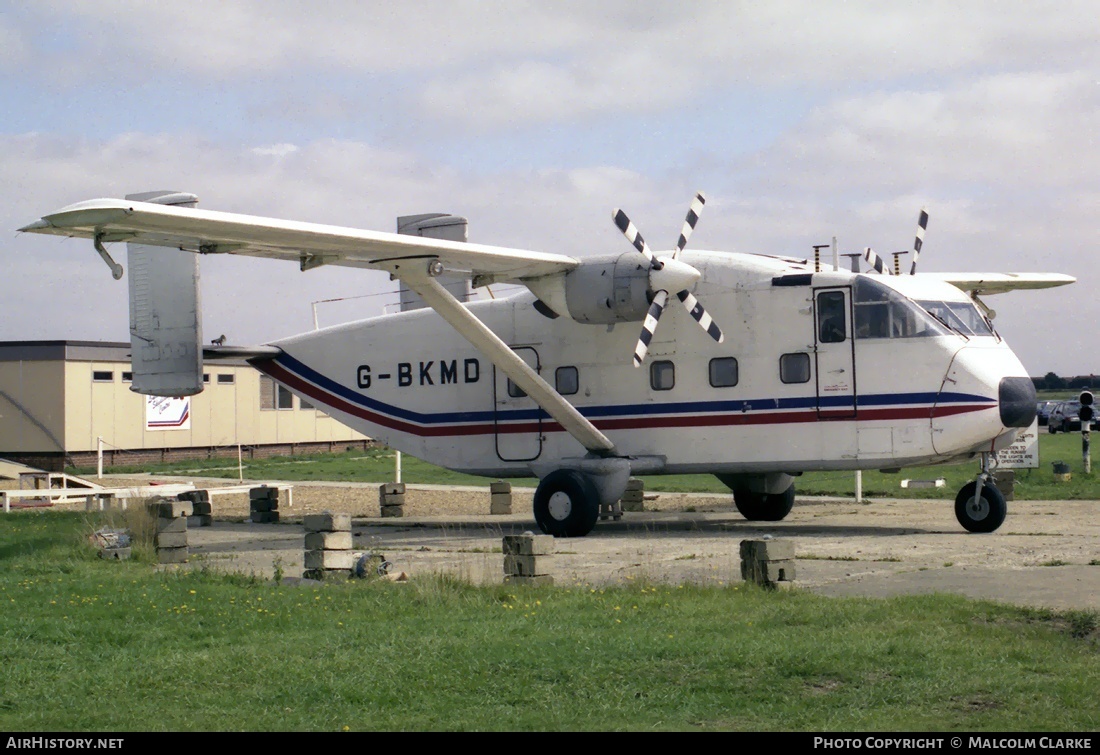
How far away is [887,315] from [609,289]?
14.2 ft

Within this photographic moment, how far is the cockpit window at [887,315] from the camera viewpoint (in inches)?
738

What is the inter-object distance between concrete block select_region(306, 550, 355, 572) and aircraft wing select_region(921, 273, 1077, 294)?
12.5 m

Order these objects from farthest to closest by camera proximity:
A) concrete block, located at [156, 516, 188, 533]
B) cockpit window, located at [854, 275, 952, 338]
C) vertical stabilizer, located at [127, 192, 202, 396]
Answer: vertical stabilizer, located at [127, 192, 202, 396], cockpit window, located at [854, 275, 952, 338], concrete block, located at [156, 516, 188, 533]

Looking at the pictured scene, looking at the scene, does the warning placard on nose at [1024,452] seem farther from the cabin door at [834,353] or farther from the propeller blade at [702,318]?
the propeller blade at [702,318]

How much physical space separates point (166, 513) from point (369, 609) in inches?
227

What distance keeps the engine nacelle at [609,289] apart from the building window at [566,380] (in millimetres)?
1528

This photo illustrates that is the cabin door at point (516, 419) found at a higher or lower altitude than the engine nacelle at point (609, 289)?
lower

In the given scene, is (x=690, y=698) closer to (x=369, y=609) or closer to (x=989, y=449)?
(x=369, y=609)

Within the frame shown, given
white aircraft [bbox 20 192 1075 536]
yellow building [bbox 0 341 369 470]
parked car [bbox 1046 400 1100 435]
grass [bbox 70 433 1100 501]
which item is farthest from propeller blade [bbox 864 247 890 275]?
parked car [bbox 1046 400 1100 435]

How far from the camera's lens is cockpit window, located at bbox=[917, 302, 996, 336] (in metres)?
19.1

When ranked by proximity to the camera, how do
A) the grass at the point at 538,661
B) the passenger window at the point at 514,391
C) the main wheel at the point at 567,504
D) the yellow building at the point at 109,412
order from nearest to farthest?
1. the grass at the point at 538,661
2. the main wheel at the point at 567,504
3. the passenger window at the point at 514,391
4. the yellow building at the point at 109,412

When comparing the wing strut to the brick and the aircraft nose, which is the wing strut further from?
the brick

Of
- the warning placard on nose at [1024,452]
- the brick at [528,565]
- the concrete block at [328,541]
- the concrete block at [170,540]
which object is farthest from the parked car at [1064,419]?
the brick at [528,565]

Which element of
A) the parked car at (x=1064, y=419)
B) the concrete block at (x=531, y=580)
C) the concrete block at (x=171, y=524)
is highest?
the parked car at (x=1064, y=419)
